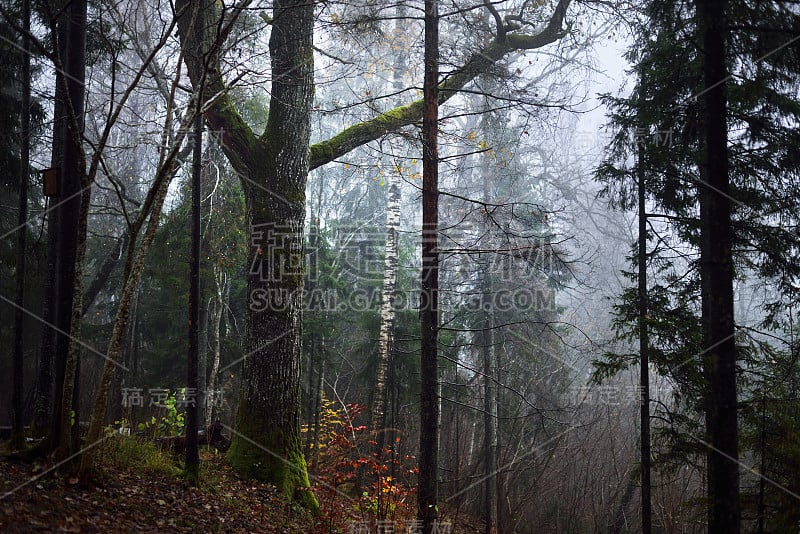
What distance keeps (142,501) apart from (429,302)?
3749 millimetres

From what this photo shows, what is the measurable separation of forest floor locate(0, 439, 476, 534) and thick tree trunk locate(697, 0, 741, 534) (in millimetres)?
4027

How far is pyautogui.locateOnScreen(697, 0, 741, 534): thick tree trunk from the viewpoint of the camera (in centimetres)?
462

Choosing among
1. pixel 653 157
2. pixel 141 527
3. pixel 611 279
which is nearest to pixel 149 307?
pixel 141 527

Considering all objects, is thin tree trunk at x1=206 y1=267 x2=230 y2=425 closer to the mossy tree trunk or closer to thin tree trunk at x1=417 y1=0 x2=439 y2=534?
the mossy tree trunk

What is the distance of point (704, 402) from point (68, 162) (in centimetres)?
815

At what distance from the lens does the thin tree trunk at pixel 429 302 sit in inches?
274

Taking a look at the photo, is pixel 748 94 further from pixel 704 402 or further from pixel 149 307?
pixel 149 307

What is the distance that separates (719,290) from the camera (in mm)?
4766

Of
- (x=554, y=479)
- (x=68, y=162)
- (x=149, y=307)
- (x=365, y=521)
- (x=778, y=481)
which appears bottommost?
(x=554, y=479)

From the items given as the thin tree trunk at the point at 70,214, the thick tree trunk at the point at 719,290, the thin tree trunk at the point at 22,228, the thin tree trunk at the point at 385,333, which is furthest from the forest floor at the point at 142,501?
the thin tree trunk at the point at 385,333

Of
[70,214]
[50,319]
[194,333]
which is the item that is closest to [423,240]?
[194,333]

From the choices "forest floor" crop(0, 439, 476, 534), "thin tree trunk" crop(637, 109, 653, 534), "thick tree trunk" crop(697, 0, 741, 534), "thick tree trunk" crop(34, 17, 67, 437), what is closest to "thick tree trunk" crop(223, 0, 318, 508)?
"forest floor" crop(0, 439, 476, 534)

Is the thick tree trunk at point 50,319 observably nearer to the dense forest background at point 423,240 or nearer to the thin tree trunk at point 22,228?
the dense forest background at point 423,240

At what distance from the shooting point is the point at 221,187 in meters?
14.7
